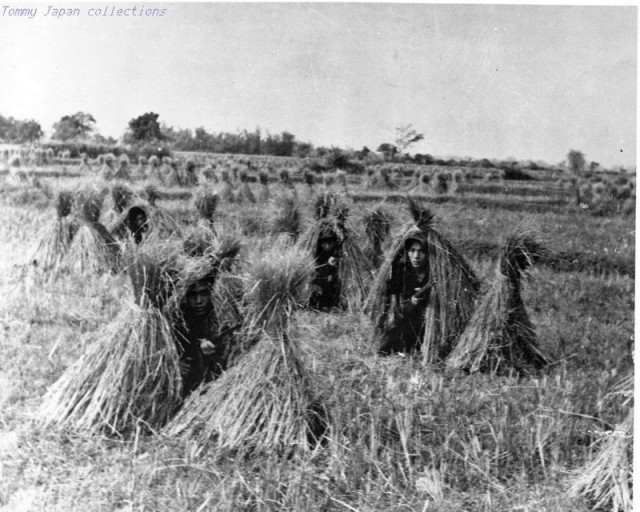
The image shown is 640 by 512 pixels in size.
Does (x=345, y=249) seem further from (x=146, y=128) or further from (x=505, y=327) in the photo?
(x=146, y=128)

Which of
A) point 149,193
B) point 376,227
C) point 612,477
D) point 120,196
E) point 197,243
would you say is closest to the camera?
point 612,477

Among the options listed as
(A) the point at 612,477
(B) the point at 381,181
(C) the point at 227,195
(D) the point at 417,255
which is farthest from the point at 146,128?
(A) the point at 612,477

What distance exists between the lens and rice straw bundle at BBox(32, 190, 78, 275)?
816cm

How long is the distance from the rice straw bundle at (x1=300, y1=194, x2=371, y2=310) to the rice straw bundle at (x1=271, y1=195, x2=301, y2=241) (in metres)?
0.66

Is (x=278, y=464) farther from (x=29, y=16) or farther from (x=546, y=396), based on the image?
(x=29, y=16)

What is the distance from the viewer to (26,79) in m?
5.02

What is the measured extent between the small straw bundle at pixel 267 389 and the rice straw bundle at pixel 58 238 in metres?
4.91

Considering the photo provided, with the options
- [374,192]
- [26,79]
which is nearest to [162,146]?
[374,192]

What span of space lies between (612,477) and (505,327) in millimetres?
2069

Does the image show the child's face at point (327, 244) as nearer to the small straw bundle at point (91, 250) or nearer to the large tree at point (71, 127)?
the small straw bundle at point (91, 250)

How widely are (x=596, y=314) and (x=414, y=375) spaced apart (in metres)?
3.36

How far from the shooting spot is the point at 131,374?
13.3 ft

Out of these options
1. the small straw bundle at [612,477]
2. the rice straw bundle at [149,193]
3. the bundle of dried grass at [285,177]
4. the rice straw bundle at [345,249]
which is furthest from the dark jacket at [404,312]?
the bundle of dried grass at [285,177]

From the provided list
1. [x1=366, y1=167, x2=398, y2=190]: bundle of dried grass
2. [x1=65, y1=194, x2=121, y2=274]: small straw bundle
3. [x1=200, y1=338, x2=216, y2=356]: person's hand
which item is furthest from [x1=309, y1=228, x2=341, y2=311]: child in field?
[x1=366, y1=167, x2=398, y2=190]: bundle of dried grass
